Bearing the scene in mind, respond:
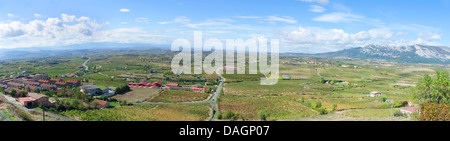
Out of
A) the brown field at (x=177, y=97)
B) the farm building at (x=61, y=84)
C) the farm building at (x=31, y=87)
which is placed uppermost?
the farm building at (x=31, y=87)

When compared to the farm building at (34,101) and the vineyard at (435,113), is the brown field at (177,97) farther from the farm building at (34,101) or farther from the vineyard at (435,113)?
the vineyard at (435,113)

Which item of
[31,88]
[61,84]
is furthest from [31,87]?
[61,84]

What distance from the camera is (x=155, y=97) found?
28.3 meters

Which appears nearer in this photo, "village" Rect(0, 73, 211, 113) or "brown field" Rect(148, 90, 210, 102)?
"village" Rect(0, 73, 211, 113)

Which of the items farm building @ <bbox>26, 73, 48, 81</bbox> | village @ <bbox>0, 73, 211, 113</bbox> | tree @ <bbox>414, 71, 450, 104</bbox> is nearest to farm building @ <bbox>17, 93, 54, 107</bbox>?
village @ <bbox>0, 73, 211, 113</bbox>

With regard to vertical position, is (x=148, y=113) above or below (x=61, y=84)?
below

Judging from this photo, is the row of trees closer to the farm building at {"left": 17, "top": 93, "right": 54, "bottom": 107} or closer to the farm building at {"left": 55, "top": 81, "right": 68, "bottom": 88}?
the farm building at {"left": 17, "top": 93, "right": 54, "bottom": 107}

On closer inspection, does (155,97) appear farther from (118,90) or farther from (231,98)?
(231,98)

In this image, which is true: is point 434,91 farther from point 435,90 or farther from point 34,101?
point 34,101

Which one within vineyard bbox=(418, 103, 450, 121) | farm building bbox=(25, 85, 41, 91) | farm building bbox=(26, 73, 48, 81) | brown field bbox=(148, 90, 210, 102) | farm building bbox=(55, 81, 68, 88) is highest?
vineyard bbox=(418, 103, 450, 121)

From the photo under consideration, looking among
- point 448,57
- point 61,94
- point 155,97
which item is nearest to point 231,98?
point 155,97

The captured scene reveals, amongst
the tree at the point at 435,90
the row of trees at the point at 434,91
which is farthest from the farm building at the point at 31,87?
the tree at the point at 435,90
